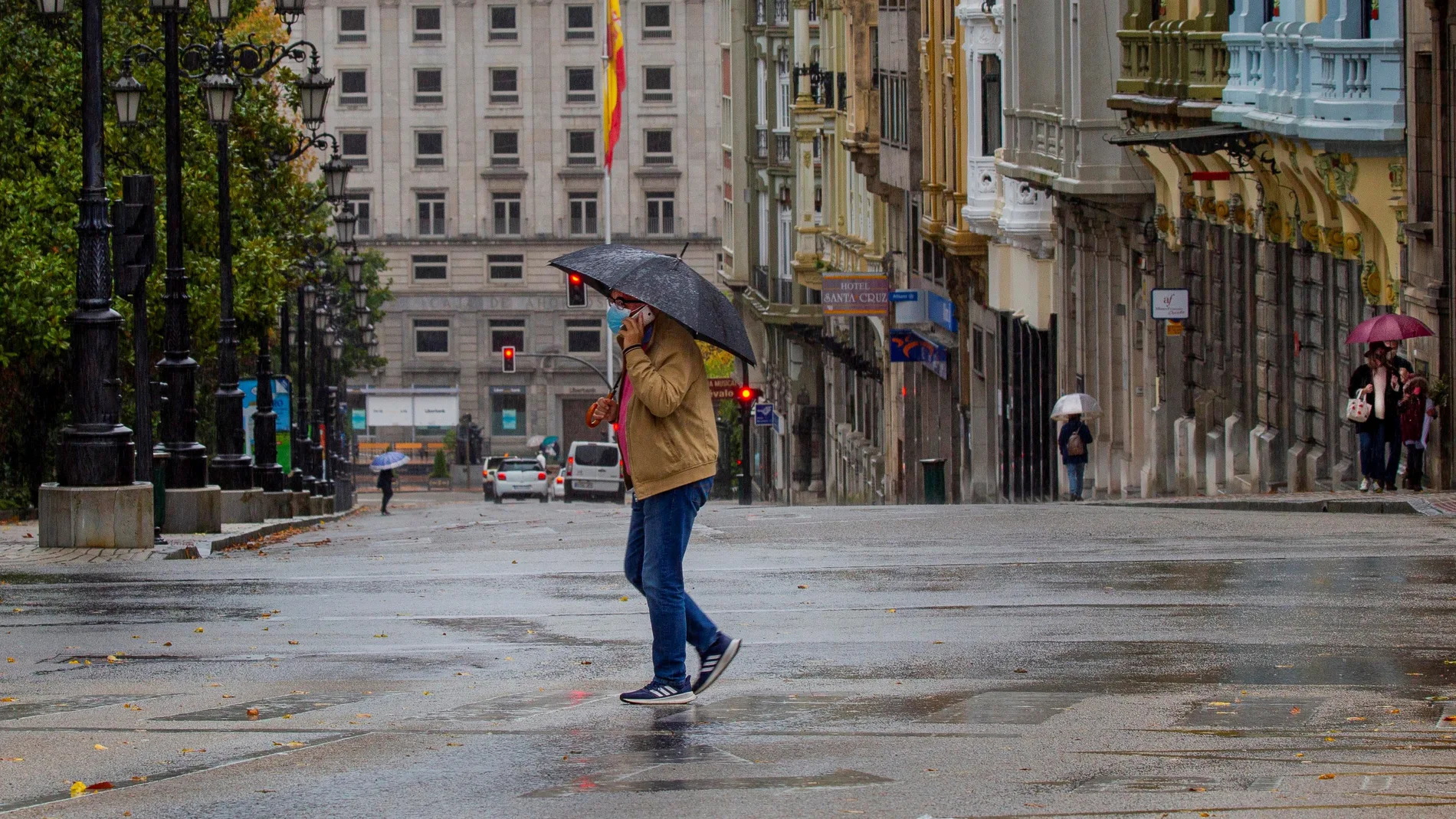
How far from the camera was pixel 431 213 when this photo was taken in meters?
112

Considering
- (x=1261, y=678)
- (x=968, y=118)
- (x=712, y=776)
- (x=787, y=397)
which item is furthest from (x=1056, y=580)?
(x=787, y=397)

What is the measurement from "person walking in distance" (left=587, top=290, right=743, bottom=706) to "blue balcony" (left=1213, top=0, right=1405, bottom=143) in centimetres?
1889

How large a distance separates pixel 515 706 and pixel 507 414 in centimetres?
10198

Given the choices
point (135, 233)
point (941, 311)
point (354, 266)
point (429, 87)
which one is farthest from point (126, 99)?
point (429, 87)

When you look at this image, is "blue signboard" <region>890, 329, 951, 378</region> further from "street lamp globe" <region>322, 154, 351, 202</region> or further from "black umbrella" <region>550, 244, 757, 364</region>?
"black umbrella" <region>550, 244, 757, 364</region>

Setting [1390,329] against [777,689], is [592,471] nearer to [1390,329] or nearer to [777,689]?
[1390,329]

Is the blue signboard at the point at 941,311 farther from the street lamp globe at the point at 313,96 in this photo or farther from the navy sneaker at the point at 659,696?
the navy sneaker at the point at 659,696

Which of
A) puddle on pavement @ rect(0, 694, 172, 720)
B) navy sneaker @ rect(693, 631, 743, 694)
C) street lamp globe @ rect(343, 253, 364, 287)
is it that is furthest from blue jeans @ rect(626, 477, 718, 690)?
street lamp globe @ rect(343, 253, 364, 287)

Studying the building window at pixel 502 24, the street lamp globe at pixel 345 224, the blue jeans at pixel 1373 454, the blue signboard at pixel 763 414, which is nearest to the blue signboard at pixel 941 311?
the street lamp globe at pixel 345 224

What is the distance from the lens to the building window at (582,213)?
370 ft

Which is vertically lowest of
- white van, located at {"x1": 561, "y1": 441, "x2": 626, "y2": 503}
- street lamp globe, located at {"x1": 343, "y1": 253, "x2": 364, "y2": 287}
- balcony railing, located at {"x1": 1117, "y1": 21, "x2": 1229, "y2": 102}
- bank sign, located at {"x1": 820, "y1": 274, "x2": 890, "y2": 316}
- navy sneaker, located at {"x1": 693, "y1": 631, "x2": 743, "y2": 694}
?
white van, located at {"x1": 561, "y1": 441, "x2": 626, "y2": 503}

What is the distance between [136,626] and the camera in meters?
12.8

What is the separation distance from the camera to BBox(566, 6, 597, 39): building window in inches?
4390

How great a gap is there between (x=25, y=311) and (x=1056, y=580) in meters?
27.9
